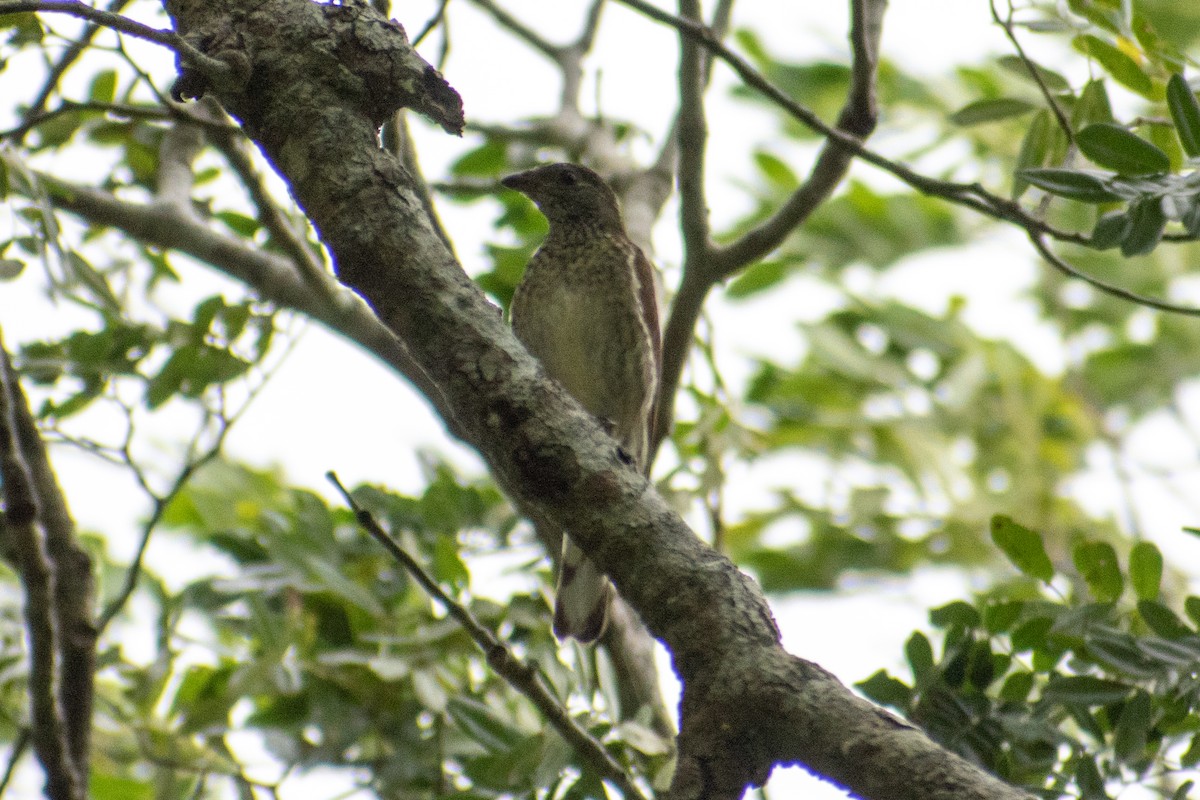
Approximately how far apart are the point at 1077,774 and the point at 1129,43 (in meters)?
1.61

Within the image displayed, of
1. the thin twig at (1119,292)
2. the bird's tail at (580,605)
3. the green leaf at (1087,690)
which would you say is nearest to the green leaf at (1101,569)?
the green leaf at (1087,690)

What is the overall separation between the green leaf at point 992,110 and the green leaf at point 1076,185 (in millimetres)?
840

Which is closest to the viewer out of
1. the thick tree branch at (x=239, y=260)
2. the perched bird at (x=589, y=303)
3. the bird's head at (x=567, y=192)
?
the thick tree branch at (x=239, y=260)

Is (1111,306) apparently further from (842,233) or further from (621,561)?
(621,561)

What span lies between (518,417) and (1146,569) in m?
1.57

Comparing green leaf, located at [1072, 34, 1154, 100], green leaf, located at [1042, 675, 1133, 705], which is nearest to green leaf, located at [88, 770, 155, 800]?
green leaf, located at [1042, 675, 1133, 705]

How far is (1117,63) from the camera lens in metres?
2.92

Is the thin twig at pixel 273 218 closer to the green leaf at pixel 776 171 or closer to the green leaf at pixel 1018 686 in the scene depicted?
the green leaf at pixel 1018 686

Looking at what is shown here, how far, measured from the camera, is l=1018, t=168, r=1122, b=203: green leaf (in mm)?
2529

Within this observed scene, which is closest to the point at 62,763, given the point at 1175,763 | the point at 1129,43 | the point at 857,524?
the point at 1175,763

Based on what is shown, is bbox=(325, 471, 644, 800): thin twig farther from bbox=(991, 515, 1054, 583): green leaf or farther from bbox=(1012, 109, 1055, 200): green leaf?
bbox=(1012, 109, 1055, 200): green leaf

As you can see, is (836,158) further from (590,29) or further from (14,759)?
(14,759)

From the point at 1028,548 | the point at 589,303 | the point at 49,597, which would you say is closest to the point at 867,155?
the point at 1028,548

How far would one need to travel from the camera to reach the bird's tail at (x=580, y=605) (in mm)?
3918
